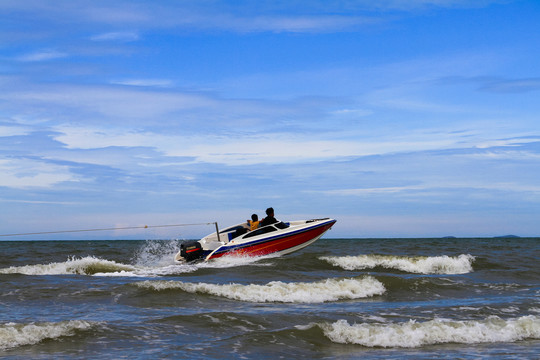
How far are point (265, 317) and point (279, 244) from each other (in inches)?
515

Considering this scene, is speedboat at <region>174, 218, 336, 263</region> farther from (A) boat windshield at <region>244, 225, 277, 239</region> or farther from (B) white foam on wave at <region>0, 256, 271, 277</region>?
(B) white foam on wave at <region>0, 256, 271, 277</region>

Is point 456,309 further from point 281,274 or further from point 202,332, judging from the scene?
point 281,274

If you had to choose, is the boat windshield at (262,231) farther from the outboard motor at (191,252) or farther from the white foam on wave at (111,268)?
the outboard motor at (191,252)

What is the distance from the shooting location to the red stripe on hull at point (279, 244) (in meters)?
23.9

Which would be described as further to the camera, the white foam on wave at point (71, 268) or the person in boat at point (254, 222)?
the person in boat at point (254, 222)

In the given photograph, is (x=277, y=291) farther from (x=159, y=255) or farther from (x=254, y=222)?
(x=159, y=255)

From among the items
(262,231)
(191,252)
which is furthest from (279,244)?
(191,252)

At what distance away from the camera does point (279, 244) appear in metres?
24.9

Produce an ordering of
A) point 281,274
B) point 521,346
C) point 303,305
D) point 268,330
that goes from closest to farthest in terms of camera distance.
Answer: point 521,346, point 268,330, point 303,305, point 281,274

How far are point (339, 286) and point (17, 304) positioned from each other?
27.5 ft

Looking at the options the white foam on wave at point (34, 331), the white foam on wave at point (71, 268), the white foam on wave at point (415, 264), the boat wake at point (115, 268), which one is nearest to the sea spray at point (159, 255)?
the boat wake at point (115, 268)

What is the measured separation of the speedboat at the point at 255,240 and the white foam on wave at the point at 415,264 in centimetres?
196

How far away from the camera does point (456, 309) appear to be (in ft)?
44.3

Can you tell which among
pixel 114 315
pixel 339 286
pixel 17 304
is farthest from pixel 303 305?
pixel 17 304
